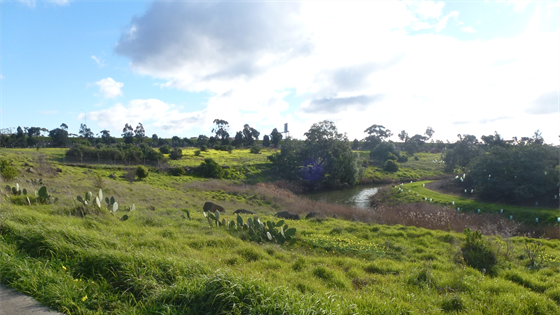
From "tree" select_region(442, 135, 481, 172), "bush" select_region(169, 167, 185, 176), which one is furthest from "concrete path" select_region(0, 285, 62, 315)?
"tree" select_region(442, 135, 481, 172)

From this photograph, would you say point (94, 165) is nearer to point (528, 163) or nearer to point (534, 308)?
point (534, 308)

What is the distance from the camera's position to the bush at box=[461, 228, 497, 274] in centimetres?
653

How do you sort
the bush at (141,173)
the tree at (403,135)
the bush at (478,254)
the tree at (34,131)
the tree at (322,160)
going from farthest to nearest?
1. the tree at (403,135)
2. the tree at (34,131)
3. the tree at (322,160)
4. the bush at (141,173)
5. the bush at (478,254)

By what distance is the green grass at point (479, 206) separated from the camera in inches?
715

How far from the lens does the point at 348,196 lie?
1294 inches

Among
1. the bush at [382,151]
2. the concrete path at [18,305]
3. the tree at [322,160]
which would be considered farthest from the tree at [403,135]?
the concrete path at [18,305]

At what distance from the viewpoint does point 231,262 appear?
5.51 m

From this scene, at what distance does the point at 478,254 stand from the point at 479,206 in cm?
1794

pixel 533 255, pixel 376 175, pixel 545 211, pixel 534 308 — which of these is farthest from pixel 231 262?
pixel 376 175

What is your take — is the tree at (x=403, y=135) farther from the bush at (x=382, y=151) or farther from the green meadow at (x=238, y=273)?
the green meadow at (x=238, y=273)

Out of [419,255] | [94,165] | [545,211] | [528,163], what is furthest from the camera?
[94,165]

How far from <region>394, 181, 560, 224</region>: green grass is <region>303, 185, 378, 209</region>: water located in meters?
3.48

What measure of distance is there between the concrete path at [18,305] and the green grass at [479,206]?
22.6 meters

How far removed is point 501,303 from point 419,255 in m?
3.64
